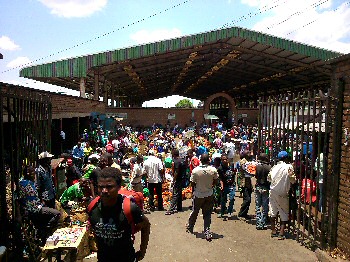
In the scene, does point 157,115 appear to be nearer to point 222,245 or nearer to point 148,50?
point 148,50

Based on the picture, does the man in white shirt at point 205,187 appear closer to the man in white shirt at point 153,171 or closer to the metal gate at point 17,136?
the man in white shirt at point 153,171

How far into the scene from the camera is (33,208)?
5496 mm

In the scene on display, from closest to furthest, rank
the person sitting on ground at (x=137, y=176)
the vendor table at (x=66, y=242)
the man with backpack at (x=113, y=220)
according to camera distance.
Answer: the man with backpack at (x=113, y=220), the vendor table at (x=66, y=242), the person sitting on ground at (x=137, y=176)

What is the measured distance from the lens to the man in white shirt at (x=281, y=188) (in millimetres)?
6406

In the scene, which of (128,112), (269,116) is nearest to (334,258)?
(269,116)

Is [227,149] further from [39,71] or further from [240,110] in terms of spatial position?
[240,110]

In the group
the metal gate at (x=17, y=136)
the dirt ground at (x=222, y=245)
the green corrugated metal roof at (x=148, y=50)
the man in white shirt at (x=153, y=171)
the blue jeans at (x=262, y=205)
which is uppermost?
the green corrugated metal roof at (x=148, y=50)

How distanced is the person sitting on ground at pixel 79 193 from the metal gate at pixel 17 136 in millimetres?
1172

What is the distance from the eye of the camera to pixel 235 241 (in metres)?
6.44

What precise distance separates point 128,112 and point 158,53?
33.1ft

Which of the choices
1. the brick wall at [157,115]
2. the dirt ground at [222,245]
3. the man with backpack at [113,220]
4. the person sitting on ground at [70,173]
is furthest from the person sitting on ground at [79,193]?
the brick wall at [157,115]

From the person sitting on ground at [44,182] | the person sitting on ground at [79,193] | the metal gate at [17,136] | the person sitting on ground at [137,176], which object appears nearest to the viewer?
the metal gate at [17,136]

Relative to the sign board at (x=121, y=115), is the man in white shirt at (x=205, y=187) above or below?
below

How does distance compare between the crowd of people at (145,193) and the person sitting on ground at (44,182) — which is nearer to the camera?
the crowd of people at (145,193)
